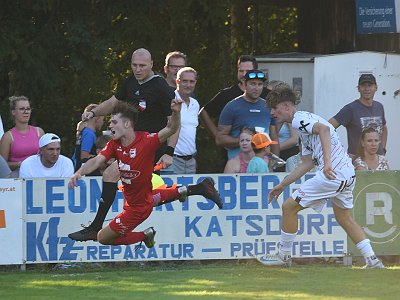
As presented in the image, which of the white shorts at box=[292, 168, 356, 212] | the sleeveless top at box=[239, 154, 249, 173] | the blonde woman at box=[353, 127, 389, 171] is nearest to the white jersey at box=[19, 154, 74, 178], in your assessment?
the sleeveless top at box=[239, 154, 249, 173]

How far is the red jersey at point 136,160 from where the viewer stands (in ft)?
43.8

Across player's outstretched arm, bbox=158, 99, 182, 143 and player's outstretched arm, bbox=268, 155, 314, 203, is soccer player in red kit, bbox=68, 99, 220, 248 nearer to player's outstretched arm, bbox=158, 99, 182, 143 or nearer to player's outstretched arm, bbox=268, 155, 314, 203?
player's outstretched arm, bbox=158, 99, 182, 143

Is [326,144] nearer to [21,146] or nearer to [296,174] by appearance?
[296,174]

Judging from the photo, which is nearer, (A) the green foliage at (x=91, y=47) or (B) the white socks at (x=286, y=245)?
(B) the white socks at (x=286, y=245)

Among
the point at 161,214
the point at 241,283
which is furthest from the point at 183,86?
the point at 241,283

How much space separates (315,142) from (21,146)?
12.7 feet

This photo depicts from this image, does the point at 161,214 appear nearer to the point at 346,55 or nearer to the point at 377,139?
the point at 377,139

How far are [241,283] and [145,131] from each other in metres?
2.15

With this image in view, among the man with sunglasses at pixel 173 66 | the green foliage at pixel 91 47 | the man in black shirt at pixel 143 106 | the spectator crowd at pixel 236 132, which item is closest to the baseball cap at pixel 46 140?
the spectator crowd at pixel 236 132

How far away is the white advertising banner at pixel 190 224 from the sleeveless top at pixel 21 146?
91 cm

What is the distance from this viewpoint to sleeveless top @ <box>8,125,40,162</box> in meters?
15.8

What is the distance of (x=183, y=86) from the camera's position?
15.8 meters

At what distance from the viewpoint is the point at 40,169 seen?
15398mm

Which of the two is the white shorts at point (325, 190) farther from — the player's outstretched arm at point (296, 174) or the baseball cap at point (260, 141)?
the baseball cap at point (260, 141)
